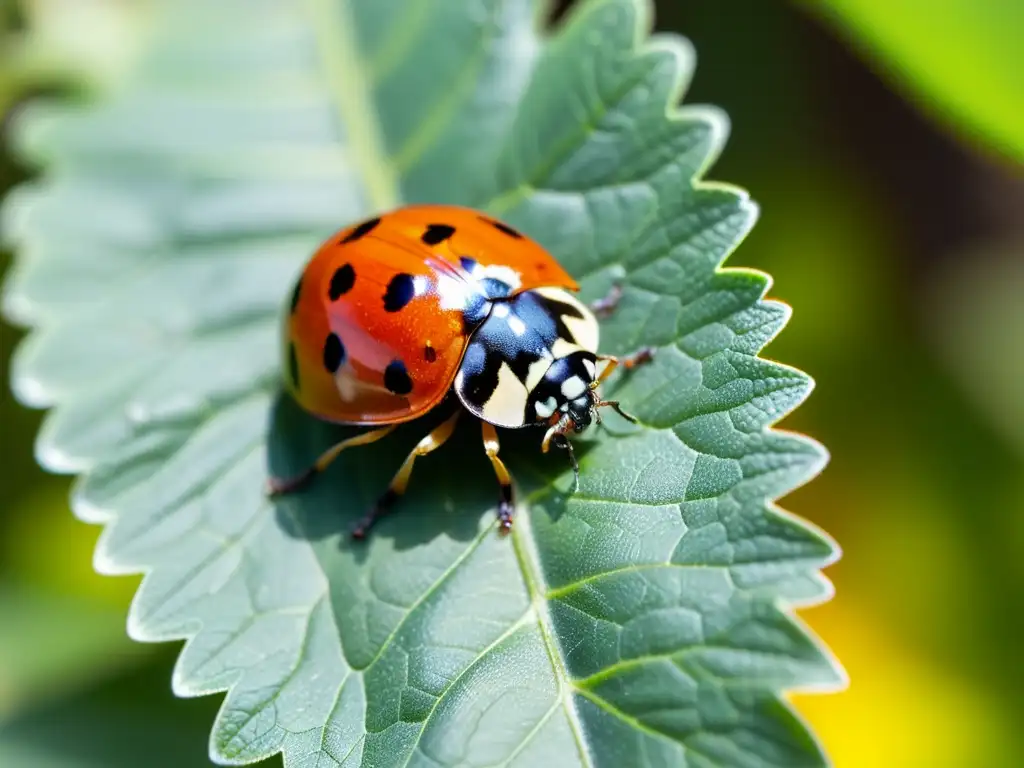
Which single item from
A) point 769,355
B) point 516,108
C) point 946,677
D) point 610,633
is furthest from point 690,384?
point 946,677

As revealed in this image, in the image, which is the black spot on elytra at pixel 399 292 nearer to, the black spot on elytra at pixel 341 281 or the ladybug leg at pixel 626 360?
the black spot on elytra at pixel 341 281

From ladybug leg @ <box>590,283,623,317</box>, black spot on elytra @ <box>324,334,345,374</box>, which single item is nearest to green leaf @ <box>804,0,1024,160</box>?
ladybug leg @ <box>590,283,623,317</box>

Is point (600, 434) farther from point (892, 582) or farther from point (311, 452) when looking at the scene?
point (892, 582)

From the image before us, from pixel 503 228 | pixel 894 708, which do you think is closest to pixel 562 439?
pixel 503 228

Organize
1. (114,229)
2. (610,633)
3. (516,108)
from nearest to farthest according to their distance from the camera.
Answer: (610,633) → (516,108) → (114,229)

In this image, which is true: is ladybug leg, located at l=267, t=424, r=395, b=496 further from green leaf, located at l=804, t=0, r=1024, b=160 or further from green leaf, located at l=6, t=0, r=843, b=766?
green leaf, located at l=804, t=0, r=1024, b=160

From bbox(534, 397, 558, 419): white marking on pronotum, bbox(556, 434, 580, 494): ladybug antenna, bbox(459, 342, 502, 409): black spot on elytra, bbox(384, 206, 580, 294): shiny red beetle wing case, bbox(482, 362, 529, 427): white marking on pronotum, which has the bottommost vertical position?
bbox(556, 434, 580, 494): ladybug antenna

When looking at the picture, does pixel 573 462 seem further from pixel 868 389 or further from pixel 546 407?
pixel 868 389
